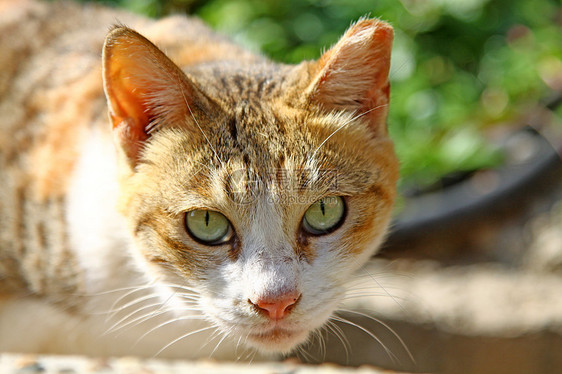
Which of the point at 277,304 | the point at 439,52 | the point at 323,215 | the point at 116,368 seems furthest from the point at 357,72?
the point at 439,52

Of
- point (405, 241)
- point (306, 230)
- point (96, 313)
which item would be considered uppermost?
point (405, 241)

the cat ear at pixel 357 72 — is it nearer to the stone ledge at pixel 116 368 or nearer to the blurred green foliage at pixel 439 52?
the stone ledge at pixel 116 368

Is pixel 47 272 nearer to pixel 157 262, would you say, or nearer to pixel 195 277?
pixel 157 262

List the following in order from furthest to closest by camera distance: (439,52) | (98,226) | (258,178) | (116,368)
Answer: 1. (439,52)
2. (98,226)
3. (116,368)
4. (258,178)

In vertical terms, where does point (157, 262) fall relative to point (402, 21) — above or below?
below

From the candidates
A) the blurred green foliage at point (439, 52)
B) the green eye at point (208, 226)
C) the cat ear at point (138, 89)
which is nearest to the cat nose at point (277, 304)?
the green eye at point (208, 226)

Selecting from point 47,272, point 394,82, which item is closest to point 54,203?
point 47,272

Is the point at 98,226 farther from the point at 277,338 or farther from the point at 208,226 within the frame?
the point at 277,338

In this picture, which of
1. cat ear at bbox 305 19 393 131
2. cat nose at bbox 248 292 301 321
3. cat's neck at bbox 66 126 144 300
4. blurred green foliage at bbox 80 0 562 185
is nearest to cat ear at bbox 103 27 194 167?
cat's neck at bbox 66 126 144 300
